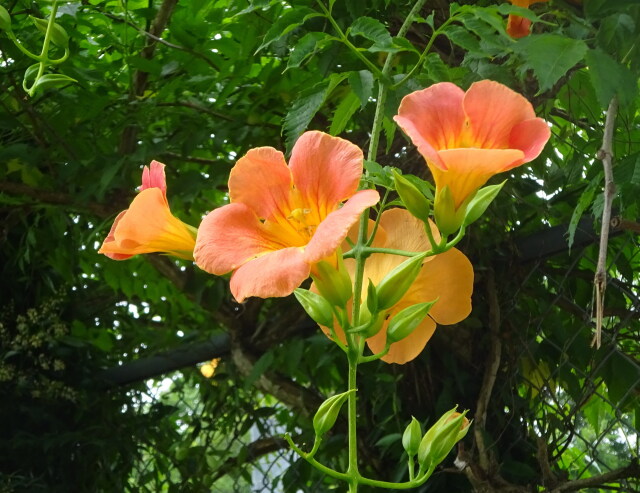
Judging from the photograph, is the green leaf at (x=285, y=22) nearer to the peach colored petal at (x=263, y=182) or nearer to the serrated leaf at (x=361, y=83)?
the serrated leaf at (x=361, y=83)

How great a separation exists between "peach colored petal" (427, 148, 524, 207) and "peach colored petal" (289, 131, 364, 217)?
0.16 ft

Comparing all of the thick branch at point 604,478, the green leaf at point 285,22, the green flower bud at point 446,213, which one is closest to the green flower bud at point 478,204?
the green flower bud at point 446,213

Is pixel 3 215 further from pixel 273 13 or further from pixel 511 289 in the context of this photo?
pixel 511 289

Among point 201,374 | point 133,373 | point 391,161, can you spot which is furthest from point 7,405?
point 391,161

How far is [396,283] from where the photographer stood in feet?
1.55

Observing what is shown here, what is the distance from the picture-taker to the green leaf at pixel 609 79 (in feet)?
2.41

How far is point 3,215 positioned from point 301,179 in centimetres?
169

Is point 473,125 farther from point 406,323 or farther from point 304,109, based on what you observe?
point 304,109

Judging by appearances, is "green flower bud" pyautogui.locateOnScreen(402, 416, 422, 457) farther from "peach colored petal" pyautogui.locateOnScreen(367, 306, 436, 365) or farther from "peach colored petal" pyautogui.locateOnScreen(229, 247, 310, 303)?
"peach colored petal" pyautogui.locateOnScreen(229, 247, 310, 303)

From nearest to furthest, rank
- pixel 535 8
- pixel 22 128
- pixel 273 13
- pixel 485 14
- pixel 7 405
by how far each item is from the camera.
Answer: pixel 485 14 → pixel 535 8 → pixel 273 13 → pixel 22 128 → pixel 7 405

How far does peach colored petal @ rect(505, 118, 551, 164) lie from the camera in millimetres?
458

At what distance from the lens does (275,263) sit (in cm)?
43

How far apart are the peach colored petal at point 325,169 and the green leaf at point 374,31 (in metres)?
0.27

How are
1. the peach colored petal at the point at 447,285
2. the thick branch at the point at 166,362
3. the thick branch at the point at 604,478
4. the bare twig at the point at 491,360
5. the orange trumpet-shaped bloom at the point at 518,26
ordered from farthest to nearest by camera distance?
the thick branch at the point at 166,362, the bare twig at the point at 491,360, the thick branch at the point at 604,478, the orange trumpet-shaped bloom at the point at 518,26, the peach colored petal at the point at 447,285
